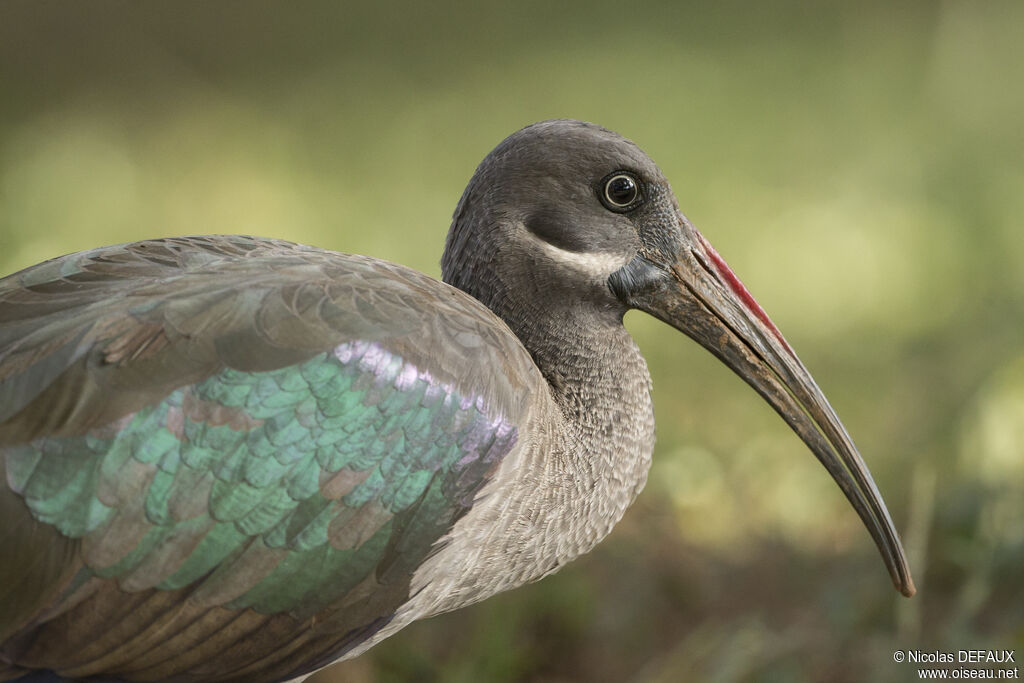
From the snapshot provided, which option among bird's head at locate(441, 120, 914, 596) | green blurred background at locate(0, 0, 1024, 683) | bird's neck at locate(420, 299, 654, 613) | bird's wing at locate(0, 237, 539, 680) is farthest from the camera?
green blurred background at locate(0, 0, 1024, 683)

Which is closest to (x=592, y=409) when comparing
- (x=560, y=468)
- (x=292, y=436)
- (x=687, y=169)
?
(x=560, y=468)

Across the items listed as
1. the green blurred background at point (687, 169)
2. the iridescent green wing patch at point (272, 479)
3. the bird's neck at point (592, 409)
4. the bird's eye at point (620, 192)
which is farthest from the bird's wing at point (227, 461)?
the green blurred background at point (687, 169)

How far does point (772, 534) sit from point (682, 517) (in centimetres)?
31

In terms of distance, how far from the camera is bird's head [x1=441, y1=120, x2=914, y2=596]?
221cm

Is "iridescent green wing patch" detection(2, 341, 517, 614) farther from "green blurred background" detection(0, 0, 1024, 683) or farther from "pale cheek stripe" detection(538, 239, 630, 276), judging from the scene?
"green blurred background" detection(0, 0, 1024, 683)

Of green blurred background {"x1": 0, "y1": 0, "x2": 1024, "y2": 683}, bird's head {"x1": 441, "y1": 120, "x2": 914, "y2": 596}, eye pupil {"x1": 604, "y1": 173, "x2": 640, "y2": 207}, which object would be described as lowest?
green blurred background {"x1": 0, "y1": 0, "x2": 1024, "y2": 683}

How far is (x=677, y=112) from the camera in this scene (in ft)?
19.1

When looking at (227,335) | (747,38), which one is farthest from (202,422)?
(747,38)

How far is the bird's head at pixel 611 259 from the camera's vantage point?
2.21m

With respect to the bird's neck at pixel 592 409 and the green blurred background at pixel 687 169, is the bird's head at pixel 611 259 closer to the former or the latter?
the bird's neck at pixel 592 409

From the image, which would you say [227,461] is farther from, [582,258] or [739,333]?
[739,333]

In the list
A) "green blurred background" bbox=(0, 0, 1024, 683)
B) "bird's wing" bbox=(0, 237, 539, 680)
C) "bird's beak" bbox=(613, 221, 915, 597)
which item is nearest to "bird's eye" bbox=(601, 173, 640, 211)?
"bird's beak" bbox=(613, 221, 915, 597)

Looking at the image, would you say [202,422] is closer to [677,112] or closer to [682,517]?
[682,517]

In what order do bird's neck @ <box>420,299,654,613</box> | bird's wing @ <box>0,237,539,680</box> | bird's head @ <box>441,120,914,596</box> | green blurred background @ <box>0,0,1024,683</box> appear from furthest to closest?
green blurred background @ <box>0,0,1024,683</box> → bird's head @ <box>441,120,914,596</box> → bird's neck @ <box>420,299,654,613</box> → bird's wing @ <box>0,237,539,680</box>
